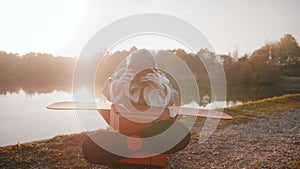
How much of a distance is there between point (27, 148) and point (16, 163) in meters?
0.66

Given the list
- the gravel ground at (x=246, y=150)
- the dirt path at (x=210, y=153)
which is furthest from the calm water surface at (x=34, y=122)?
the gravel ground at (x=246, y=150)

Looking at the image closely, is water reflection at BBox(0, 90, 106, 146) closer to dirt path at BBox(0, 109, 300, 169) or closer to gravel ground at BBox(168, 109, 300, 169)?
dirt path at BBox(0, 109, 300, 169)

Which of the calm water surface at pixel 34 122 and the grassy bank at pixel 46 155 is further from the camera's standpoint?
the calm water surface at pixel 34 122

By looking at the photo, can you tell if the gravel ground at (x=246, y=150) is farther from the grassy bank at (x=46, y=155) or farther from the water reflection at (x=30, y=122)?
the water reflection at (x=30, y=122)

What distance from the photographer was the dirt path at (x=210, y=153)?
3586 mm

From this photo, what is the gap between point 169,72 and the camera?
2.76 m

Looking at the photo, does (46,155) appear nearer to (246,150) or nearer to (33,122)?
(246,150)

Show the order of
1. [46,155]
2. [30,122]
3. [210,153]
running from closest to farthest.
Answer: [46,155], [210,153], [30,122]

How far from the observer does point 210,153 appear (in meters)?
4.28

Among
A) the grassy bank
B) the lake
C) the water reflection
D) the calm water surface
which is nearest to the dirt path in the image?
the grassy bank

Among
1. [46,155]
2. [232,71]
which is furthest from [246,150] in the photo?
[232,71]

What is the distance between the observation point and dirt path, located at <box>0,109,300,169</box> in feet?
11.8

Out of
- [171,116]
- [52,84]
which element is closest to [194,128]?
[171,116]

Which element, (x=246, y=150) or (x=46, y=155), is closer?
(x=46, y=155)
